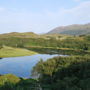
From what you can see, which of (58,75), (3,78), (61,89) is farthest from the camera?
(58,75)

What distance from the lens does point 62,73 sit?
4409 centimetres

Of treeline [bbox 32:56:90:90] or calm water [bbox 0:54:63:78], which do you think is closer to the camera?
treeline [bbox 32:56:90:90]

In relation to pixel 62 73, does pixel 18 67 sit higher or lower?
lower

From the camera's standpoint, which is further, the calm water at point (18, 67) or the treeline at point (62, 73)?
the calm water at point (18, 67)

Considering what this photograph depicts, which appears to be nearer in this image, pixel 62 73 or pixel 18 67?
pixel 62 73

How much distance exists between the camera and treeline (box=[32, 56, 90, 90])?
102 ft

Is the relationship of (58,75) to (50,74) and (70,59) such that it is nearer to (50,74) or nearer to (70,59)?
(50,74)

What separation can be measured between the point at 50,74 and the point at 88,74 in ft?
37.1

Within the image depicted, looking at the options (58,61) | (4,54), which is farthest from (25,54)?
(58,61)

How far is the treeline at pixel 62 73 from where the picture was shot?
31062 mm

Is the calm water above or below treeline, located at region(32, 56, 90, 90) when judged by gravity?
below

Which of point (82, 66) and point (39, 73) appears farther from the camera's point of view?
point (39, 73)

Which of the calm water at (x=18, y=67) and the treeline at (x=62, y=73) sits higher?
the treeline at (x=62, y=73)

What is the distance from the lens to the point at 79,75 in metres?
39.1
